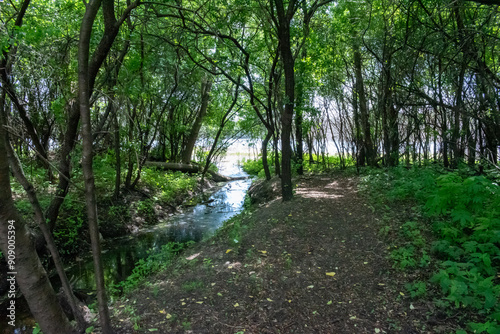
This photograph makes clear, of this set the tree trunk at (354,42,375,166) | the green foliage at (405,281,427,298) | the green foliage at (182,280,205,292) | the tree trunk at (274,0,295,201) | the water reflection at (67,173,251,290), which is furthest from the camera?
the tree trunk at (354,42,375,166)

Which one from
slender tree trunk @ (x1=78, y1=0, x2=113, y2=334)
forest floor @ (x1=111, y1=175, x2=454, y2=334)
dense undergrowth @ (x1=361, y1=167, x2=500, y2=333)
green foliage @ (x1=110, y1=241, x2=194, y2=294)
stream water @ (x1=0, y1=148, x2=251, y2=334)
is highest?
slender tree trunk @ (x1=78, y1=0, x2=113, y2=334)

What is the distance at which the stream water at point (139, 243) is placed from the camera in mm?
4754

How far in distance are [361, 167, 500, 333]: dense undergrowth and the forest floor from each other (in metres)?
0.21

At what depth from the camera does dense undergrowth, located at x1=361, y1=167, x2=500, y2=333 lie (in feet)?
9.34

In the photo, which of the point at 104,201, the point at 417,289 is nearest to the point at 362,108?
the point at 417,289

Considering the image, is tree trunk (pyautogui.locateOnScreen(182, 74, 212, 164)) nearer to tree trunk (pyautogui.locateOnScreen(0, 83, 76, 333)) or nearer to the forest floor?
the forest floor

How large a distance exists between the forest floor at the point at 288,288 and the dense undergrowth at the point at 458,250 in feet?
0.69

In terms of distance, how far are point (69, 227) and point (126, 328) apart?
209 inches

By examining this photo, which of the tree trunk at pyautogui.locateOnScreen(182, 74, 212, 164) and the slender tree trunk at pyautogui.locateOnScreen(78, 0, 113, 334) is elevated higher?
the tree trunk at pyautogui.locateOnScreen(182, 74, 212, 164)

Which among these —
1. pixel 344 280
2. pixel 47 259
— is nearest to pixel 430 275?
pixel 344 280

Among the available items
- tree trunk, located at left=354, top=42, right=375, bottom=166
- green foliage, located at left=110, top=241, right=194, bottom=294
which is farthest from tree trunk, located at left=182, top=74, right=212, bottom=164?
green foliage, located at left=110, top=241, right=194, bottom=294

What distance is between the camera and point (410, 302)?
128 inches

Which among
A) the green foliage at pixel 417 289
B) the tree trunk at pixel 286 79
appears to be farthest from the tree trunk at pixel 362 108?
the green foliage at pixel 417 289

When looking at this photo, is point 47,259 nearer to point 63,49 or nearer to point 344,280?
point 63,49
